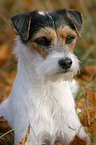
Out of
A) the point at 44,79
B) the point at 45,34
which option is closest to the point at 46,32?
the point at 45,34

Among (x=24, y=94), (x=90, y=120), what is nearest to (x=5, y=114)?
(x=24, y=94)

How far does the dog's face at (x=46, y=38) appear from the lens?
3.23 metres

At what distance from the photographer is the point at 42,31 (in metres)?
3.32

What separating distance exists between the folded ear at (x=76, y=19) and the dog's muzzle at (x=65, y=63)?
0.67 metres

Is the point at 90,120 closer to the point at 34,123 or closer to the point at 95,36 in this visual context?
the point at 34,123

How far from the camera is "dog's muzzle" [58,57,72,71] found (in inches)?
120

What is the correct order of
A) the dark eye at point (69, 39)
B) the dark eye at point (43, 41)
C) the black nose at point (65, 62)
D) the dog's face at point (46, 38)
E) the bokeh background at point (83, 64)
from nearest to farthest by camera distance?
the black nose at point (65, 62) → the dog's face at point (46, 38) → the dark eye at point (43, 41) → the dark eye at point (69, 39) → the bokeh background at point (83, 64)

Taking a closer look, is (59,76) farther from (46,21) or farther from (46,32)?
(46,21)

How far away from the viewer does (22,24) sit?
331cm

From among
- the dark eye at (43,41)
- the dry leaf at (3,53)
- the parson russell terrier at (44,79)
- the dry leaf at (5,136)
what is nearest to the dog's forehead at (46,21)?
the parson russell terrier at (44,79)

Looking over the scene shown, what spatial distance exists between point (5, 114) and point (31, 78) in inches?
38.5

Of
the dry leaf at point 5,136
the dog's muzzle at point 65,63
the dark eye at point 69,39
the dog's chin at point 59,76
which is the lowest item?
the dry leaf at point 5,136

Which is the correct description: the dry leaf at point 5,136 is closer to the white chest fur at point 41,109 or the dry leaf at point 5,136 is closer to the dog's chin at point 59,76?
the white chest fur at point 41,109

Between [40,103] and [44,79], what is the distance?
0.35m
